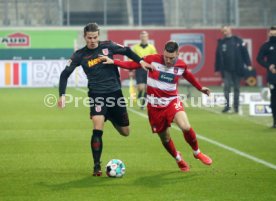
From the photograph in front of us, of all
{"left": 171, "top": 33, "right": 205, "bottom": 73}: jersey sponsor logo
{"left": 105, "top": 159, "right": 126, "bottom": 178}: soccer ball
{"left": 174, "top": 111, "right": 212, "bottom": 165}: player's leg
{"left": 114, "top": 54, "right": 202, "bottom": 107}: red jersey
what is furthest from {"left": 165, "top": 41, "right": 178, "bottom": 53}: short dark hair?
{"left": 171, "top": 33, "right": 205, "bottom": 73}: jersey sponsor logo

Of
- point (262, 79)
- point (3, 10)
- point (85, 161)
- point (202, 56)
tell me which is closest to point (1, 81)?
point (3, 10)

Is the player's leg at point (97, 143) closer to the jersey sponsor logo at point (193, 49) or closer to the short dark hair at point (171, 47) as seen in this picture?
the short dark hair at point (171, 47)

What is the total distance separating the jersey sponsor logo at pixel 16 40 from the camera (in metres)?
36.0

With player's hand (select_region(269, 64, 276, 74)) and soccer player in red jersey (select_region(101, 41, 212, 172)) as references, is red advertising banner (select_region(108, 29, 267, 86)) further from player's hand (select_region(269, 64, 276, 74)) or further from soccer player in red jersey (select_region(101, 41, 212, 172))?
soccer player in red jersey (select_region(101, 41, 212, 172))

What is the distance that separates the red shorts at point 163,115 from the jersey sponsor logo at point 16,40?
2521cm

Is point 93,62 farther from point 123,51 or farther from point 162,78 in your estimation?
point 162,78

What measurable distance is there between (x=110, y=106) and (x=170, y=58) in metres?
1.08

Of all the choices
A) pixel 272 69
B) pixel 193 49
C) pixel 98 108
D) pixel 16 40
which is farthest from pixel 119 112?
pixel 193 49

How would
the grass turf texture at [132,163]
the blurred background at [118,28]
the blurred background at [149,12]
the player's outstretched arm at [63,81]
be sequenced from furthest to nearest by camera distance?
the blurred background at [149,12] < the blurred background at [118,28] < the player's outstretched arm at [63,81] < the grass turf texture at [132,163]

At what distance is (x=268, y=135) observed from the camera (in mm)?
16594

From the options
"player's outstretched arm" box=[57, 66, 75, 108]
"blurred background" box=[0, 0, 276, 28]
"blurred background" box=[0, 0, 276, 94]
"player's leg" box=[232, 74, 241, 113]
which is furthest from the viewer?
"blurred background" box=[0, 0, 276, 28]

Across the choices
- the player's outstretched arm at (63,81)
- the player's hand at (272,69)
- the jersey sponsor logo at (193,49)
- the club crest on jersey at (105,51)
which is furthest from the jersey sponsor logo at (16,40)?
the club crest on jersey at (105,51)

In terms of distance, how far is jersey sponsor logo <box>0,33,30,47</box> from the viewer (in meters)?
36.0

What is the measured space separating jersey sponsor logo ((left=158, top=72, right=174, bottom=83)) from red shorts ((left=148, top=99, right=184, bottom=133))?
0.98 feet
